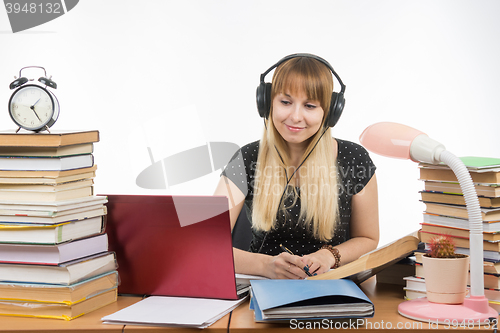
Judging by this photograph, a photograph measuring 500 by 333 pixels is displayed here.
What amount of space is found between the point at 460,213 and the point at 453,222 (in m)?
0.03

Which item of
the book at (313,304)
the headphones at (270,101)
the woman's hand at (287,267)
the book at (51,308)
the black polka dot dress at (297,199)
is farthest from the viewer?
the black polka dot dress at (297,199)

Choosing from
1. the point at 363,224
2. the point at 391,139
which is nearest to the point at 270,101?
the point at 363,224

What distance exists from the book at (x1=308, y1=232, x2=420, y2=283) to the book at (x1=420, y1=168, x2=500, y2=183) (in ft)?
0.46

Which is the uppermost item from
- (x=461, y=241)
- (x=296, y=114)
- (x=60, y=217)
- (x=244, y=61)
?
(x=244, y=61)

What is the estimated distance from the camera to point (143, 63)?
2.91 metres

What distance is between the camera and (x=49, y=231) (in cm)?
89

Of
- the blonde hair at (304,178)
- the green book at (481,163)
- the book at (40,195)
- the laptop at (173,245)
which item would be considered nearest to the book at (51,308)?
the laptop at (173,245)

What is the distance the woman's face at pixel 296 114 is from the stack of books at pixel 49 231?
653mm

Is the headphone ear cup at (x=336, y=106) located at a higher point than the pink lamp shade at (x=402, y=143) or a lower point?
higher

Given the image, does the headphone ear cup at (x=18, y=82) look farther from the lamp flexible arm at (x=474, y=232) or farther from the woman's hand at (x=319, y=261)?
the lamp flexible arm at (x=474, y=232)

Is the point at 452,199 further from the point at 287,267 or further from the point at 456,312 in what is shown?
the point at 287,267

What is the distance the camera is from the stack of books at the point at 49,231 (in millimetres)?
897

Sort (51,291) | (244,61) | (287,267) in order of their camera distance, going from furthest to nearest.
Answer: (244,61) → (287,267) → (51,291)

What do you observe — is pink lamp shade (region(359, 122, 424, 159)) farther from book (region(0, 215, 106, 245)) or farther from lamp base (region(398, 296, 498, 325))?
book (region(0, 215, 106, 245))
